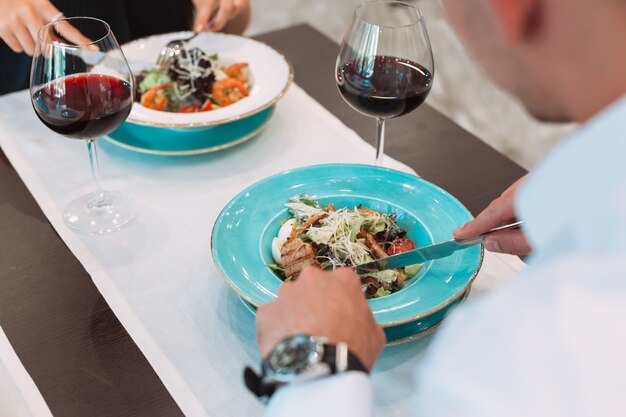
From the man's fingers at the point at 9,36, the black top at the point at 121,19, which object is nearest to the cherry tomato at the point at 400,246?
the man's fingers at the point at 9,36

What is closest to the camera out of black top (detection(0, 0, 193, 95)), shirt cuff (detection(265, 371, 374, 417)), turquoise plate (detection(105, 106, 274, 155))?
shirt cuff (detection(265, 371, 374, 417))

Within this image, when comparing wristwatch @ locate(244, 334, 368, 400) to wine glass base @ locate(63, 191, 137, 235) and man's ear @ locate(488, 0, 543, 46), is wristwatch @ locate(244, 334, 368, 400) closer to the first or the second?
man's ear @ locate(488, 0, 543, 46)

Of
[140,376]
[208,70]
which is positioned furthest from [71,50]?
[140,376]

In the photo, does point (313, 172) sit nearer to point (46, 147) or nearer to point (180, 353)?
point (180, 353)

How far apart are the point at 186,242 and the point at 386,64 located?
1.39 ft

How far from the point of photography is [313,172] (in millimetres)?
1229

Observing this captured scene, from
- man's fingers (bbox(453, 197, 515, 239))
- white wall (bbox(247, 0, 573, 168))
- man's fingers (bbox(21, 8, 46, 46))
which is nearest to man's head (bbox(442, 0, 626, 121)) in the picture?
man's fingers (bbox(453, 197, 515, 239))

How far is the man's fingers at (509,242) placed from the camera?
1025 millimetres

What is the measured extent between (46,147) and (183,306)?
55cm

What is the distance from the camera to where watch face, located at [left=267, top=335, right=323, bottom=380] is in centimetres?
76

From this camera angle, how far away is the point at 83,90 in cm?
115

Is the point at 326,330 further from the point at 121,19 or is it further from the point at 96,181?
the point at 121,19

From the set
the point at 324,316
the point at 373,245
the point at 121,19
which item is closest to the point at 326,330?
the point at 324,316

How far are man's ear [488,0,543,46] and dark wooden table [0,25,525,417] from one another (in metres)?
0.57
